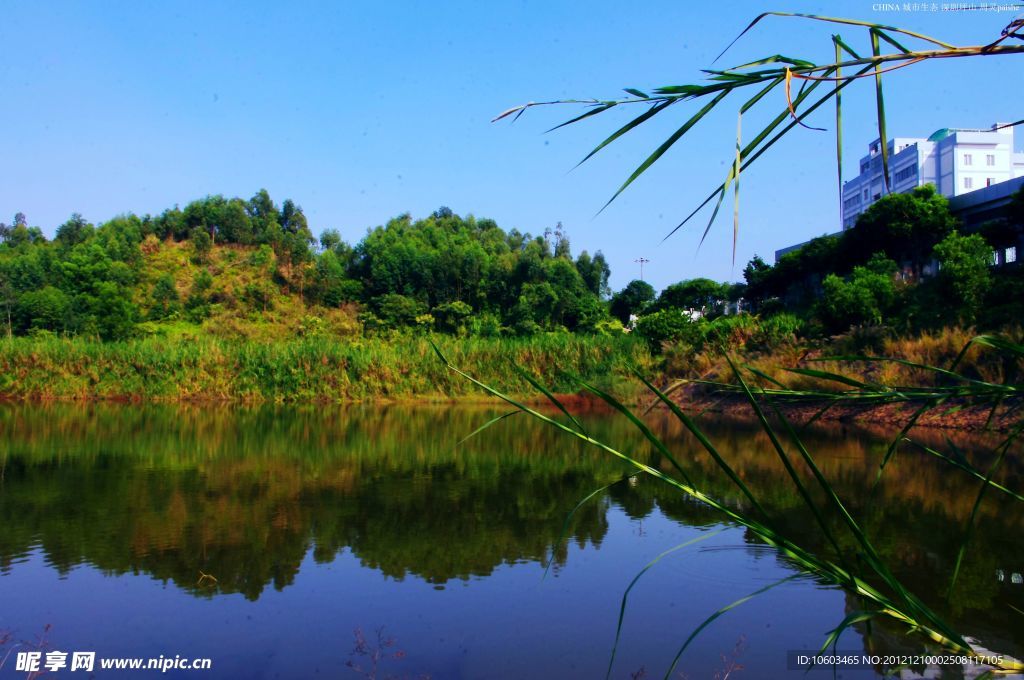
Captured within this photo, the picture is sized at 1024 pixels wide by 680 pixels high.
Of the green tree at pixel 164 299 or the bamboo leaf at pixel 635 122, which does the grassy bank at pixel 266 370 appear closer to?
the green tree at pixel 164 299

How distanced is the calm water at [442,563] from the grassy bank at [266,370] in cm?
966

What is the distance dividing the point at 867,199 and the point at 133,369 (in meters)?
49.8

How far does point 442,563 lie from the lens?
4.62 metres

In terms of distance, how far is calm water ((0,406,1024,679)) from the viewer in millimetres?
3309

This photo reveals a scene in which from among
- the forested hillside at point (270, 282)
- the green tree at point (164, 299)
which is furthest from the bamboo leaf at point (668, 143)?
the green tree at point (164, 299)

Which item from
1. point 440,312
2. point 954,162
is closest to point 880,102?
point 440,312

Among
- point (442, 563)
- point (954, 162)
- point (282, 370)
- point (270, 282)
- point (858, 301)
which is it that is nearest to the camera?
point (442, 563)

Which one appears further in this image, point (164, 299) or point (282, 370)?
point (164, 299)

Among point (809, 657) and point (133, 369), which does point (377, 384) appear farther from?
point (809, 657)

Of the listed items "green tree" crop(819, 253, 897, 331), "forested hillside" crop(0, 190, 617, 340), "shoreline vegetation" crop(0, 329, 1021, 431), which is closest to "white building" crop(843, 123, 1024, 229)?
"forested hillside" crop(0, 190, 617, 340)

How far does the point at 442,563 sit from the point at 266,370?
15254 mm

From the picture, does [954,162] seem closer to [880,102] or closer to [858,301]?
[858,301]


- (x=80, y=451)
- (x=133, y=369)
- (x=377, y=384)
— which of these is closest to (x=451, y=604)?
(x=80, y=451)

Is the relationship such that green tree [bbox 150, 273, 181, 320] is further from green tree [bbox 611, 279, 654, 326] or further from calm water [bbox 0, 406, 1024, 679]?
calm water [bbox 0, 406, 1024, 679]
